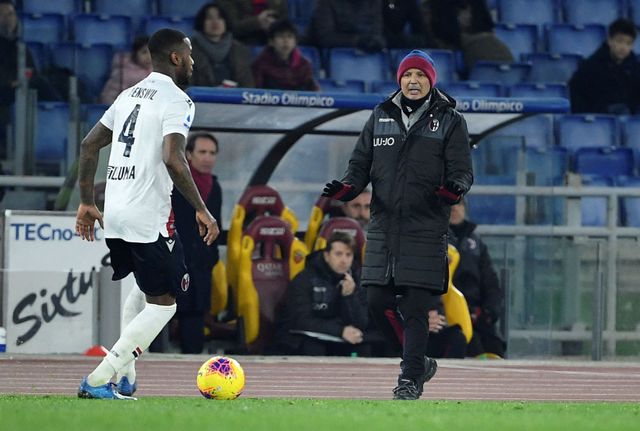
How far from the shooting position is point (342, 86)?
719 inches

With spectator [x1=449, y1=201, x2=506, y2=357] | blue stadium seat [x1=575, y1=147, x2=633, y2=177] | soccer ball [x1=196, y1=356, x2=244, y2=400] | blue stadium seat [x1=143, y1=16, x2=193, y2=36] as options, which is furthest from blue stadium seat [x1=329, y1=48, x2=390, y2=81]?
soccer ball [x1=196, y1=356, x2=244, y2=400]

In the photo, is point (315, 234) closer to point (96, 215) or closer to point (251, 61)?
point (251, 61)

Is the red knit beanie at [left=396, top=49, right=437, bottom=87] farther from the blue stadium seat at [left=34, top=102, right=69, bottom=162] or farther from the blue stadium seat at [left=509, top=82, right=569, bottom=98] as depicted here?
the blue stadium seat at [left=509, top=82, right=569, bottom=98]

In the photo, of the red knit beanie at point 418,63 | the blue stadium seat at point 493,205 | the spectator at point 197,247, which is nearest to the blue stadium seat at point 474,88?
the blue stadium seat at point 493,205

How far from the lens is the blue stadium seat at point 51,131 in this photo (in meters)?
15.7

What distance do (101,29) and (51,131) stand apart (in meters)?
2.66

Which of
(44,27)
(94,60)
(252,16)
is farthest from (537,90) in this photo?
(44,27)

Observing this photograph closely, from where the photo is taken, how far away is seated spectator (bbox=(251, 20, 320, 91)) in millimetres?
17109

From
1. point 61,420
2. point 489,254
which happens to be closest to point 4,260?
point 489,254

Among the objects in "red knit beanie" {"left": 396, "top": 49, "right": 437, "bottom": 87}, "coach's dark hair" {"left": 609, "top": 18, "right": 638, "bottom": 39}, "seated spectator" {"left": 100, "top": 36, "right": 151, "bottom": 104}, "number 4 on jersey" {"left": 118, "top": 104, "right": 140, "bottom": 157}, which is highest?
"coach's dark hair" {"left": 609, "top": 18, "right": 638, "bottom": 39}

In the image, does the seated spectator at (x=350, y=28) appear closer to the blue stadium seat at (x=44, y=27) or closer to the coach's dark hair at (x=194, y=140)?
the blue stadium seat at (x=44, y=27)

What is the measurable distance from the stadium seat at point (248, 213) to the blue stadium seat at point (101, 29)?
12.7 feet

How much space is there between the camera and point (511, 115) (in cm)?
1559

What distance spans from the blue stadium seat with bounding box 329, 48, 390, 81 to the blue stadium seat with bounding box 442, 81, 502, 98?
0.88 meters
